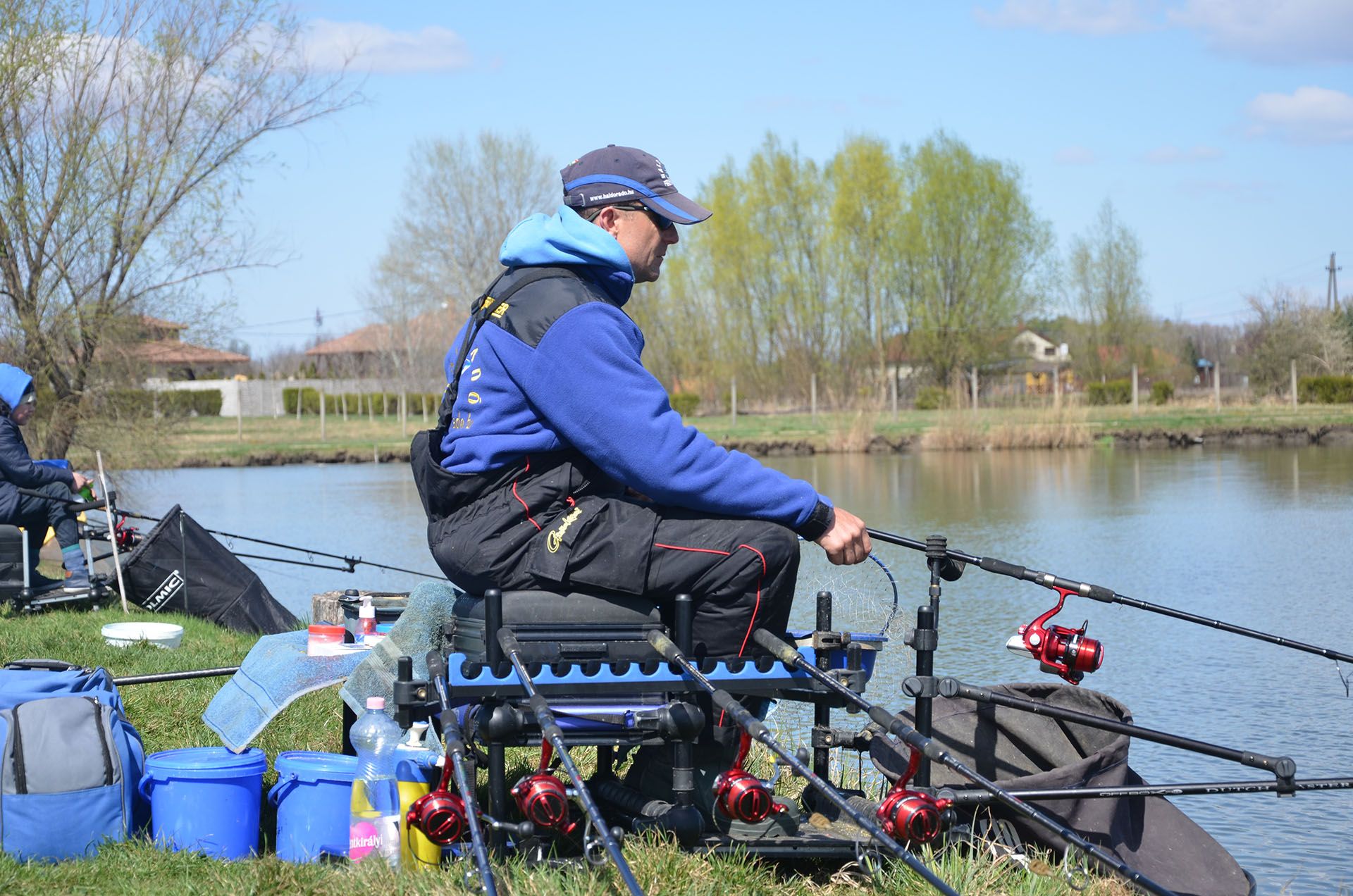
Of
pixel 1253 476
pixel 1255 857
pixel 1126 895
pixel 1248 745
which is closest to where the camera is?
pixel 1126 895

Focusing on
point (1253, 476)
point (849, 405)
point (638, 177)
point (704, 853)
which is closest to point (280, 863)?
point (704, 853)

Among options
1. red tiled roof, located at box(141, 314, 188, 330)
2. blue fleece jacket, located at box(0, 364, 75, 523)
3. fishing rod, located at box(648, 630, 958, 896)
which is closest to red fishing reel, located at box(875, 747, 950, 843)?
fishing rod, located at box(648, 630, 958, 896)

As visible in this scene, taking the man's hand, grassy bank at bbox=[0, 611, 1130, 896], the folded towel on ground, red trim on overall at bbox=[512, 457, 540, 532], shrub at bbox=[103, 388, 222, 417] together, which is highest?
shrub at bbox=[103, 388, 222, 417]

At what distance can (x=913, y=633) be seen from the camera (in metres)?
3.27

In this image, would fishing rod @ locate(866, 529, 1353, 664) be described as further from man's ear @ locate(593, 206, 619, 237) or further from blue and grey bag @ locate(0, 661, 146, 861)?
blue and grey bag @ locate(0, 661, 146, 861)

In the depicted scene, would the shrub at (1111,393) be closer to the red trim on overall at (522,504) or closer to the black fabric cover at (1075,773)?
the black fabric cover at (1075,773)

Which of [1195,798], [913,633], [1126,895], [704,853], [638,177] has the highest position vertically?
[638,177]

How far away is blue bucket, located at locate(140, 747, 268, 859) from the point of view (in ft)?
10.6

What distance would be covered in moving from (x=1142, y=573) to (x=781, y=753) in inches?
340

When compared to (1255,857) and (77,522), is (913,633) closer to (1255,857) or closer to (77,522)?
(1255,857)

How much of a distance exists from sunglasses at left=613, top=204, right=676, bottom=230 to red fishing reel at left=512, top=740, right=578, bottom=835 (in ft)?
4.19

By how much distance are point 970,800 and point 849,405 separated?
3772cm

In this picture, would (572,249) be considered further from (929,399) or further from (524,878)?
(929,399)

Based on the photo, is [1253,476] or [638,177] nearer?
[638,177]
